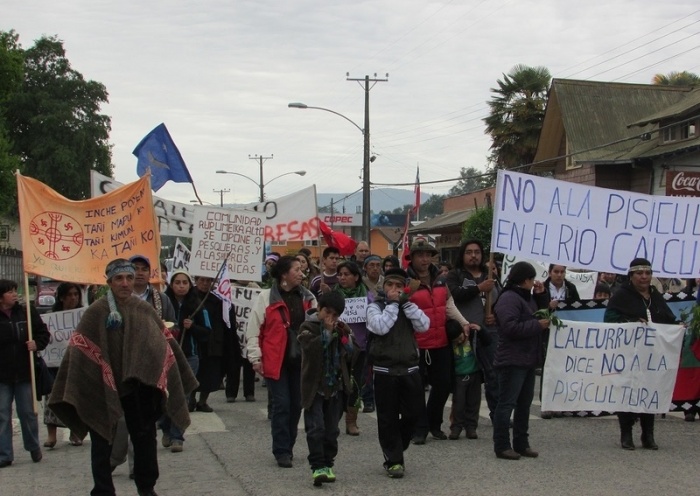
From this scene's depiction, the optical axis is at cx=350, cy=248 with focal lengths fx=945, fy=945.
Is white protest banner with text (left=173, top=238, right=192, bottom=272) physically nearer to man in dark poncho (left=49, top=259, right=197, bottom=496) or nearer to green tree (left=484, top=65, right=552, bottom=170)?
man in dark poncho (left=49, top=259, right=197, bottom=496)

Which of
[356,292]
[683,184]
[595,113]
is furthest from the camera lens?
[595,113]

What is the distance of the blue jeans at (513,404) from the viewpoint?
8.02 meters

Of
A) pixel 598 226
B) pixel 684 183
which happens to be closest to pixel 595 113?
pixel 684 183

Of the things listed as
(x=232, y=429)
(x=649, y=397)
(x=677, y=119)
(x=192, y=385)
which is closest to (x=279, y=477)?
(x=192, y=385)

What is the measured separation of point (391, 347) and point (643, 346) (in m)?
2.63

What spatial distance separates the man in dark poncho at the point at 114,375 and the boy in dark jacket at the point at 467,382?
3.63 m

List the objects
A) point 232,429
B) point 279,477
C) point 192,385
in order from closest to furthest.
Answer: point 192,385 < point 279,477 < point 232,429

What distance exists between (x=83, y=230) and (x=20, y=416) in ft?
5.91

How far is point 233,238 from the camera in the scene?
1227cm

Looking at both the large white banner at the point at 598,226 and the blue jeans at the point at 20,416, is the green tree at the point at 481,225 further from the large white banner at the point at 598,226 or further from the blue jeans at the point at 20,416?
the blue jeans at the point at 20,416

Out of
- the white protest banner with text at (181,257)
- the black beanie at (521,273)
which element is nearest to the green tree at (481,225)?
the white protest banner with text at (181,257)

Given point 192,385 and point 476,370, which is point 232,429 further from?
point 192,385

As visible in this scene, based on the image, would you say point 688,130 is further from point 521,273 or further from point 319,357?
point 319,357

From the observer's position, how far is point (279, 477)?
24.7 ft
